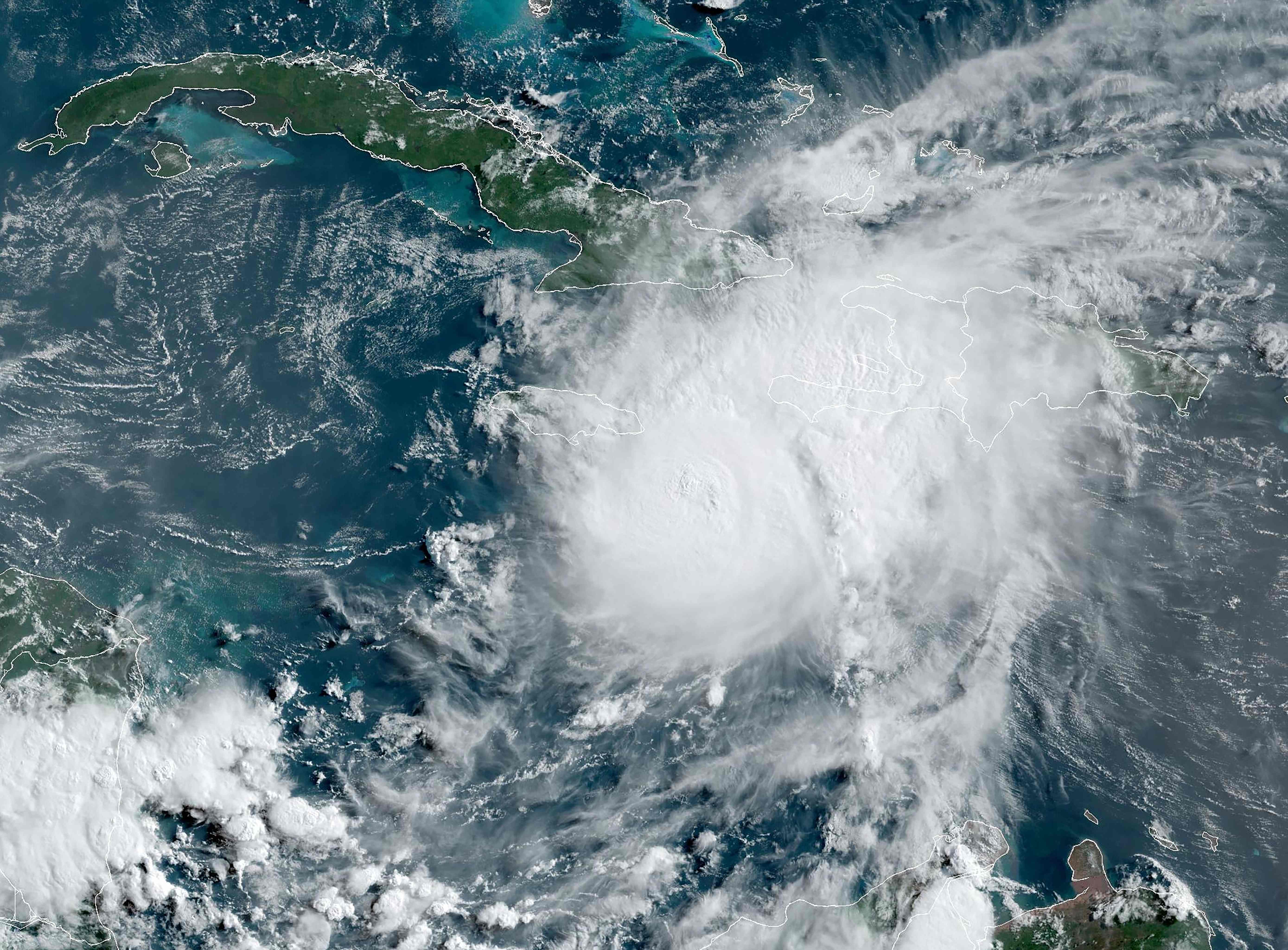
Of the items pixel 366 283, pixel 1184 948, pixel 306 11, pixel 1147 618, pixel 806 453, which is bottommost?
pixel 1184 948

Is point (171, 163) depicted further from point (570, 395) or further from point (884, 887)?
point (884, 887)

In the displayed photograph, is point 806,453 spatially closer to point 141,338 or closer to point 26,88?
point 141,338

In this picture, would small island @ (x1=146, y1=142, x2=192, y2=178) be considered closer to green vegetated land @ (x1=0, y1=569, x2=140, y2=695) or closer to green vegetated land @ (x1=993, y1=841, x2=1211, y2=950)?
green vegetated land @ (x1=0, y1=569, x2=140, y2=695)

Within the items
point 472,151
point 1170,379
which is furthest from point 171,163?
point 1170,379

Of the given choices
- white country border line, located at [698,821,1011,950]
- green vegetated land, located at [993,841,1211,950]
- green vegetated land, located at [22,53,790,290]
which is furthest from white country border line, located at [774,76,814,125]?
green vegetated land, located at [993,841,1211,950]

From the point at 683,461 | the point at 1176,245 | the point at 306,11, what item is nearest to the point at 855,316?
the point at 683,461

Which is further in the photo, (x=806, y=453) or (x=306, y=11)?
(x=306, y=11)
